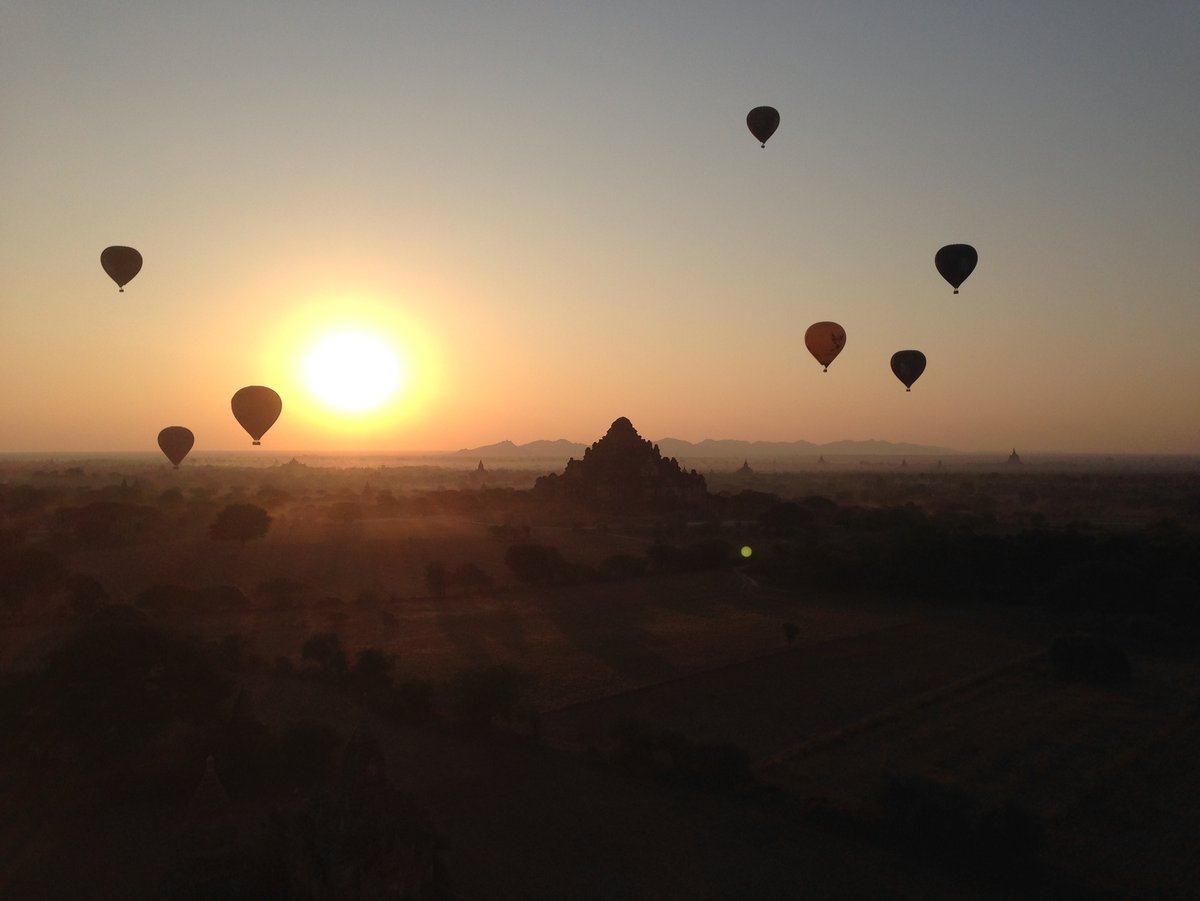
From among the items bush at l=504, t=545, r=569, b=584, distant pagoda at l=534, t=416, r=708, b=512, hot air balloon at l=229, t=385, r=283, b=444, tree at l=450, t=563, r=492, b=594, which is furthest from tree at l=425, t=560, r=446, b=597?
distant pagoda at l=534, t=416, r=708, b=512

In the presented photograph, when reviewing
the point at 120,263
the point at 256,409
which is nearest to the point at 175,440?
the point at 256,409

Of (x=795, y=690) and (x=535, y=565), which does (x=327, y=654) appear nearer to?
(x=795, y=690)

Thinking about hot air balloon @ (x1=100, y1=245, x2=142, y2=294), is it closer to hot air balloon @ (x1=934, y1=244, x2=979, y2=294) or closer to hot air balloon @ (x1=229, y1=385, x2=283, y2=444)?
hot air balloon @ (x1=229, y1=385, x2=283, y2=444)

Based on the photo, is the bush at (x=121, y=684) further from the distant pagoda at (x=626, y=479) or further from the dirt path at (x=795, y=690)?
the distant pagoda at (x=626, y=479)

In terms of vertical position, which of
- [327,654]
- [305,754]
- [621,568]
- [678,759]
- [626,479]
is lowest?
[678,759]

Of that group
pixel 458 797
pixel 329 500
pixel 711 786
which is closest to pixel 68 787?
pixel 458 797

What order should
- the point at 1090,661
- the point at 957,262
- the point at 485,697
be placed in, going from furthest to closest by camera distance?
the point at 957,262, the point at 1090,661, the point at 485,697
